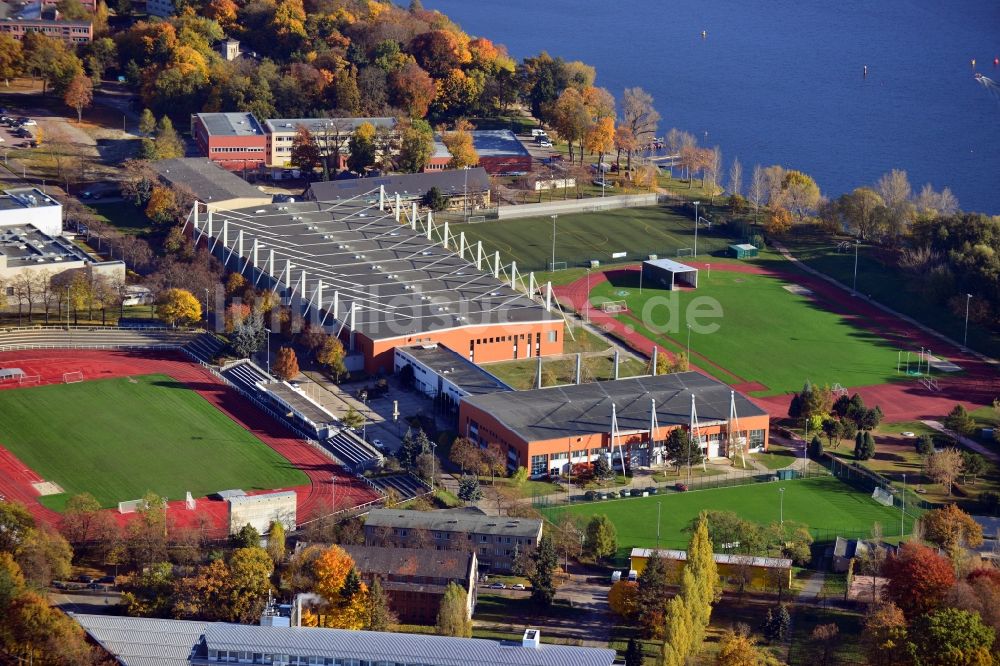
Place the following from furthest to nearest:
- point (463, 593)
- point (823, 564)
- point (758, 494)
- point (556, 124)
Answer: point (556, 124) → point (758, 494) → point (823, 564) → point (463, 593)

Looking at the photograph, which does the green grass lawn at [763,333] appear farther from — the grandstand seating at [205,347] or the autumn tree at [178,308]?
the autumn tree at [178,308]

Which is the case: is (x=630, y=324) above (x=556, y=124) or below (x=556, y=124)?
below

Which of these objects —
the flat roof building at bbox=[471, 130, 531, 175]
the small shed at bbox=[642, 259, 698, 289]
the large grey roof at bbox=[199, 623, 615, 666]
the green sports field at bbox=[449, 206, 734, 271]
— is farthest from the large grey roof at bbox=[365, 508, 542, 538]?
the flat roof building at bbox=[471, 130, 531, 175]

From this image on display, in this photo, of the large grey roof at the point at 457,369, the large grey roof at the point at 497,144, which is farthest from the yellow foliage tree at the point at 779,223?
the large grey roof at the point at 457,369

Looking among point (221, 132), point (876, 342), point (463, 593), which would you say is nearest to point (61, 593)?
point (463, 593)

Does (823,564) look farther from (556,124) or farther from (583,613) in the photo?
(556,124)

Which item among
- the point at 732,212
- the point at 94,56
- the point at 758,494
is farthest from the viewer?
the point at 94,56
